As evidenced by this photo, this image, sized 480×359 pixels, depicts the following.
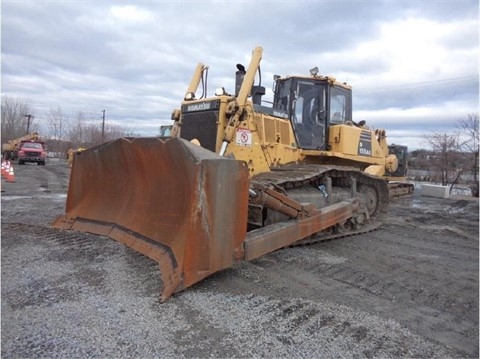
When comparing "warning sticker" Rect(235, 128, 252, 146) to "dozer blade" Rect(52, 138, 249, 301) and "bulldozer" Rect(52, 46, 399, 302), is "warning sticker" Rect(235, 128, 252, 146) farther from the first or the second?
"dozer blade" Rect(52, 138, 249, 301)

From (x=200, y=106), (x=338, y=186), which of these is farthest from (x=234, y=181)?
(x=338, y=186)

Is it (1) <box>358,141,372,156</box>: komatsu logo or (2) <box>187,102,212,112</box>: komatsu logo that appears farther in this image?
(1) <box>358,141,372,156</box>: komatsu logo

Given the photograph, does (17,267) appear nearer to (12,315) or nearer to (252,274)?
(12,315)

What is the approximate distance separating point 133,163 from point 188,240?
6.06 feet

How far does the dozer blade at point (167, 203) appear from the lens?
348 centimetres

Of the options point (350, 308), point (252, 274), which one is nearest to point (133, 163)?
point (252, 274)

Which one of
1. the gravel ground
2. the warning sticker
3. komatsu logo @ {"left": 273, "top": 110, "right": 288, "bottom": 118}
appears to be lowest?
the gravel ground

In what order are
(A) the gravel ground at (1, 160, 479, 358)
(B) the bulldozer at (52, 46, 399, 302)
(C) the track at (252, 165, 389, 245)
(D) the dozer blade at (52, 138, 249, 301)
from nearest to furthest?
(A) the gravel ground at (1, 160, 479, 358) < (D) the dozer blade at (52, 138, 249, 301) < (B) the bulldozer at (52, 46, 399, 302) < (C) the track at (252, 165, 389, 245)

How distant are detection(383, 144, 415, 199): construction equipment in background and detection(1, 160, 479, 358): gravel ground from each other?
7.93 m

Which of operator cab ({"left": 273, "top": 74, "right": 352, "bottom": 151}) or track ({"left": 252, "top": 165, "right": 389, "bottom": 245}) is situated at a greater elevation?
operator cab ({"left": 273, "top": 74, "right": 352, "bottom": 151})

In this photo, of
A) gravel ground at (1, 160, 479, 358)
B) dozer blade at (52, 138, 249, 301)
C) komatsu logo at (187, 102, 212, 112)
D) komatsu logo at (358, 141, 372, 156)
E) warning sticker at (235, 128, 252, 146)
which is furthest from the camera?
komatsu logo at (358, 141, 372, 156)

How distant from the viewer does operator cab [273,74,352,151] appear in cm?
700

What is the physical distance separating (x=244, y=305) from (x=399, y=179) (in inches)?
507

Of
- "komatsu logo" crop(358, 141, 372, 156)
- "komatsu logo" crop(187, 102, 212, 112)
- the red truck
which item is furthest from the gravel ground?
the red truck
